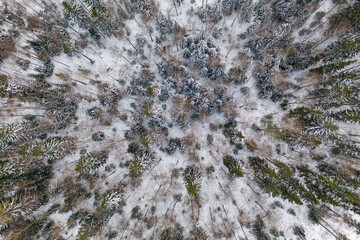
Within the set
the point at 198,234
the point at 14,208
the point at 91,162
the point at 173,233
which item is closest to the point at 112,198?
the point at 91,162

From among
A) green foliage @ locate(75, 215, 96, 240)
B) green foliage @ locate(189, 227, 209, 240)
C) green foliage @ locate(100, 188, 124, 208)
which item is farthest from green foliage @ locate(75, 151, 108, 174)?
green foliage @ locate(189, 227, 209, 240)

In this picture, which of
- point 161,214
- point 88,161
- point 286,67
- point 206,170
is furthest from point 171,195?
point 286,67

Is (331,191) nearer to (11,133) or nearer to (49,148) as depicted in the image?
(49,148)

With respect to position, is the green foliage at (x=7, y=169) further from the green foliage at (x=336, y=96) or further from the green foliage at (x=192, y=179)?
the green foliage at (x=336, y=96)

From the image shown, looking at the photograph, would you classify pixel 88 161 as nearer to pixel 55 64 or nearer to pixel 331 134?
pixel 55 64

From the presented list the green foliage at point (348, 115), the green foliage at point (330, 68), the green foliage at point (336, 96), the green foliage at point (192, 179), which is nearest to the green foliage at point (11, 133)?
the green foliage at point (192, 179)

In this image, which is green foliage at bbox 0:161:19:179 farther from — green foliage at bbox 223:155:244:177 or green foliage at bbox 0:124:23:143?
green foliage at bbox 223:155:244:177
